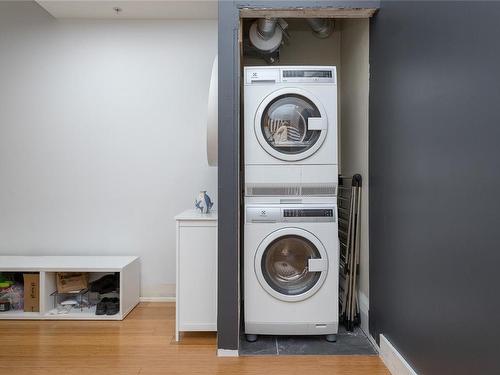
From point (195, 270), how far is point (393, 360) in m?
1.35

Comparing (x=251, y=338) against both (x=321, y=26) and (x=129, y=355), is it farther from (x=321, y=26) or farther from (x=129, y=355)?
(x=321, y=26)

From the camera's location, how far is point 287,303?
249 centimetres

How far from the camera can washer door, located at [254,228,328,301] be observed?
248 cm

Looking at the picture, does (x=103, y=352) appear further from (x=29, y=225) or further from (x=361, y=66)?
(x=361, y=66)

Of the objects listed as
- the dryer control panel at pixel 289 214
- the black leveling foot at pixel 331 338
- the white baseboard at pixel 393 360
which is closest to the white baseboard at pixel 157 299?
the dryer control panel at pixel 289 214

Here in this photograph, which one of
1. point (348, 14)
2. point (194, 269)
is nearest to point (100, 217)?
point (194, 269)

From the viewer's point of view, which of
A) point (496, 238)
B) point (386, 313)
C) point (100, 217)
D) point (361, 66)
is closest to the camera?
point (496, 238)

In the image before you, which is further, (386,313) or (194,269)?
(194,269)

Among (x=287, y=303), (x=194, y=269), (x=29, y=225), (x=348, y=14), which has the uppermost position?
(x=348, y=14)

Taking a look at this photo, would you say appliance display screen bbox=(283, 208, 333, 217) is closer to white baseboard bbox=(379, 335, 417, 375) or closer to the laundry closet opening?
the laundry closet opening

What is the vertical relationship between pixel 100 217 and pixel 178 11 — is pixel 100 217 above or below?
below

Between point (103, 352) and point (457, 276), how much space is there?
84.0 inches

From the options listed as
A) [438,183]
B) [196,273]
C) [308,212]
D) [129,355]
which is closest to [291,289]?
[308,212]

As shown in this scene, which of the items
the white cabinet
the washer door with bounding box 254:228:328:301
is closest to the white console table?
the white cabinet
